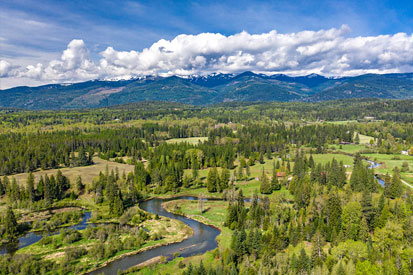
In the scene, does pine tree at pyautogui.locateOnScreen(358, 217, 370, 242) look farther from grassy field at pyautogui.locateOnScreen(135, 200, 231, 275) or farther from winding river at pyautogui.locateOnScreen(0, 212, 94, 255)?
winding river at pyautogui.locateOnScreen(0, 212, 94, 255)

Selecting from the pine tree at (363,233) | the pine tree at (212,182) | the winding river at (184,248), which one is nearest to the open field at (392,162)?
the pine tree at (363,233)

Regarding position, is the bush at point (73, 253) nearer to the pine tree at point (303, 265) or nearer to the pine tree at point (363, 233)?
the pine tree at point (303, 265)

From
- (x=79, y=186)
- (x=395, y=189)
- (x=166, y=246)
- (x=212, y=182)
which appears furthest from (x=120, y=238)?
(x=395, y=189)

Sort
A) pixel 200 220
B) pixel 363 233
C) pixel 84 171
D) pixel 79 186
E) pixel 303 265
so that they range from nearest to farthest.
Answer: pixel 303 265, pixel 363 233, pixel 200 220, pixel 79 186, pixel 84 171

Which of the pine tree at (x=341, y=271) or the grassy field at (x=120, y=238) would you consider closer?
the pine tree at (x=341, y=271)

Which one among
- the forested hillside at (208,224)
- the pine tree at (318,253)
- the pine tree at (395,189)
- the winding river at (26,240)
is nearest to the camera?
the pine tree at (318,253)

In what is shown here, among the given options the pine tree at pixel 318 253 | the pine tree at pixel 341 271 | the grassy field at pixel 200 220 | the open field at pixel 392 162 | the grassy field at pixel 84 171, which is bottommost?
the grassy field at pixel 200 220

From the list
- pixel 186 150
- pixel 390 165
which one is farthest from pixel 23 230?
pixel 390 165

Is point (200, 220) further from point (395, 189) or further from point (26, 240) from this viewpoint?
point (395, 189)

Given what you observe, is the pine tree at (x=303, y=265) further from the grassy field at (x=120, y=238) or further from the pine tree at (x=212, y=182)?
the pine tree at (x=212, y=182)

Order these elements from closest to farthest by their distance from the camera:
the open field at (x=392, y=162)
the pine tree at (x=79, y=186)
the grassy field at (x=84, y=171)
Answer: the pine tree at (x=79, y=186) < the grassy field at (x=84, y=171) < the open field at (x=392, y=162)

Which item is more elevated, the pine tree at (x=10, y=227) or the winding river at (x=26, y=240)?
the pine tree at (x=10, y=227)

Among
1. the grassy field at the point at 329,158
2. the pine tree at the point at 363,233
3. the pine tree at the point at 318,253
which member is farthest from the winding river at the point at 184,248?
the grassy field at the point at 329,158
